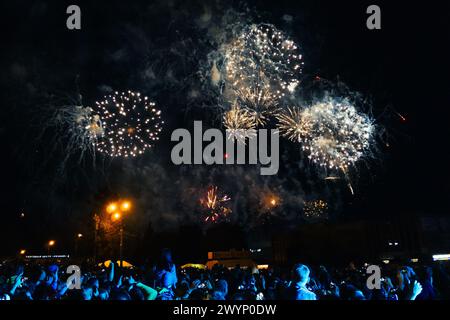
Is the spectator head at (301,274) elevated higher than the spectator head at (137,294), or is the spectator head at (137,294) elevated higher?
the spectator head at (301,274)

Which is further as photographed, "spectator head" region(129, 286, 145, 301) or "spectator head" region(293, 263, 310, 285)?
"spectator head" region(129, 286, 145, 301)

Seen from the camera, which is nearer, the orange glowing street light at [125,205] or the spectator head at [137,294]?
the spectator head at [137,294]

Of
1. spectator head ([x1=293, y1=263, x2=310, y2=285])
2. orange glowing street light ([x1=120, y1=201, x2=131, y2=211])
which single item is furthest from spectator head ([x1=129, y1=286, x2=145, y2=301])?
orange glowing street light ([x1=120, y1=201, x2=131, y2=211])

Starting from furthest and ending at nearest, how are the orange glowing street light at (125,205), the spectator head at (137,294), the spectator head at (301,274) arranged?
the orange glowing street light at (125,205) < the spectator head at (137,294) < the spectator head at (301,274)

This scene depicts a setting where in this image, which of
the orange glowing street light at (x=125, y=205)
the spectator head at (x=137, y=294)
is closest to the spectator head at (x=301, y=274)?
the spectator head at (x=137, y=294)

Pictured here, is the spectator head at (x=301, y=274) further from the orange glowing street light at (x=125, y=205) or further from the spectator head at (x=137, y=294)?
the orange glowing street light at (x=125, y=205)

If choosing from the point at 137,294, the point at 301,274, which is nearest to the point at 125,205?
the point at 137,294

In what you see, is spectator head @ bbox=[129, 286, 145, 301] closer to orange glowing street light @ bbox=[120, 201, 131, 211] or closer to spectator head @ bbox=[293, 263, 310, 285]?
spectator head @ bbox=[293, 263, 310, 285]

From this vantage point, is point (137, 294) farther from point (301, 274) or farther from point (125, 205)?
point (125, 205)
